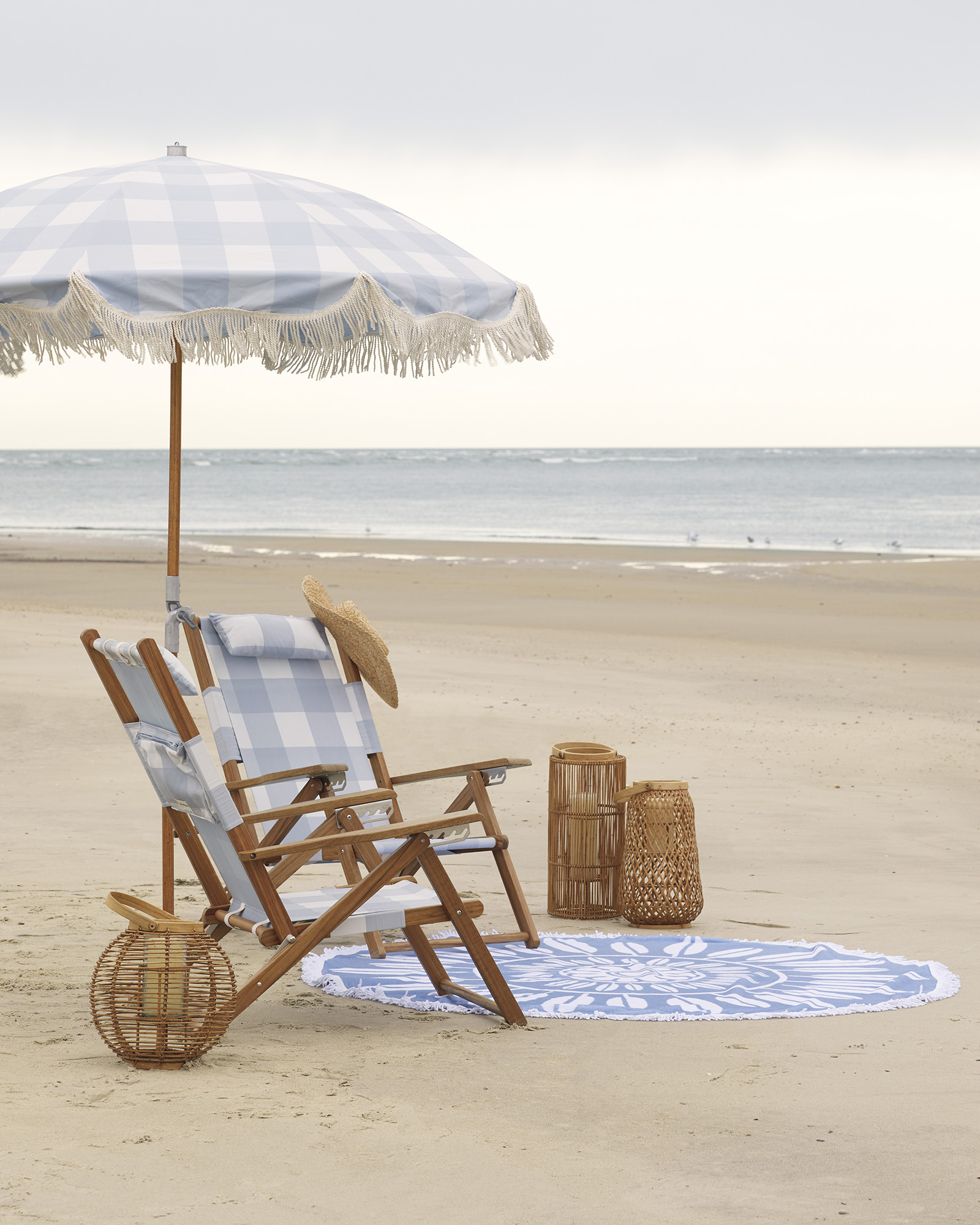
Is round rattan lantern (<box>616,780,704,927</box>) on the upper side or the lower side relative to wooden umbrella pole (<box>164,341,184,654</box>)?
lower

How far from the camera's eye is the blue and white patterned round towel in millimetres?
4082

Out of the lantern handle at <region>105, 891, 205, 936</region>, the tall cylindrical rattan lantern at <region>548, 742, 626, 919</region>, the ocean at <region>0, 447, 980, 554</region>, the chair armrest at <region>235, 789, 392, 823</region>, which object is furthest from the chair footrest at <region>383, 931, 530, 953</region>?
the ocean at <region>0, 447, 980, 554</region>

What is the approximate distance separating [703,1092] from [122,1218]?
4.51ft

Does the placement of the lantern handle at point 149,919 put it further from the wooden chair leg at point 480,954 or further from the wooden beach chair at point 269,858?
the wooden chair leg at point 480,954

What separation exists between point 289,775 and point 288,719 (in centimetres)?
59

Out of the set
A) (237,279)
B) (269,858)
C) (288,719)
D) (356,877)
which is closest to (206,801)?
(269,858)

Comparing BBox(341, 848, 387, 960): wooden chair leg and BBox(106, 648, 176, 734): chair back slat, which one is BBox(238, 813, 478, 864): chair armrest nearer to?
BBox(106, 648, 176, 734): chair back slat

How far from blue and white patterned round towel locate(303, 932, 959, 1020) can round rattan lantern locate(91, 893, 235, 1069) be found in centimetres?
79

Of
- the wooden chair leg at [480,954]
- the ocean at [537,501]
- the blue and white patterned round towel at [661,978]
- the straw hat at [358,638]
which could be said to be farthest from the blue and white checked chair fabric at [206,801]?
the ocean at [537,501]

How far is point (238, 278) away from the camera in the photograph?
4.06 m

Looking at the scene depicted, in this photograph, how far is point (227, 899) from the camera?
436 centimetres

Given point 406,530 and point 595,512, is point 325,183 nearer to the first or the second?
point 406,530

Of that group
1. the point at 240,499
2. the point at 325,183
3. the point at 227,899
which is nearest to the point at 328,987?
the point at 227,899

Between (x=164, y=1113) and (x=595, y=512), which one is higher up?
(x=595, y=512)
